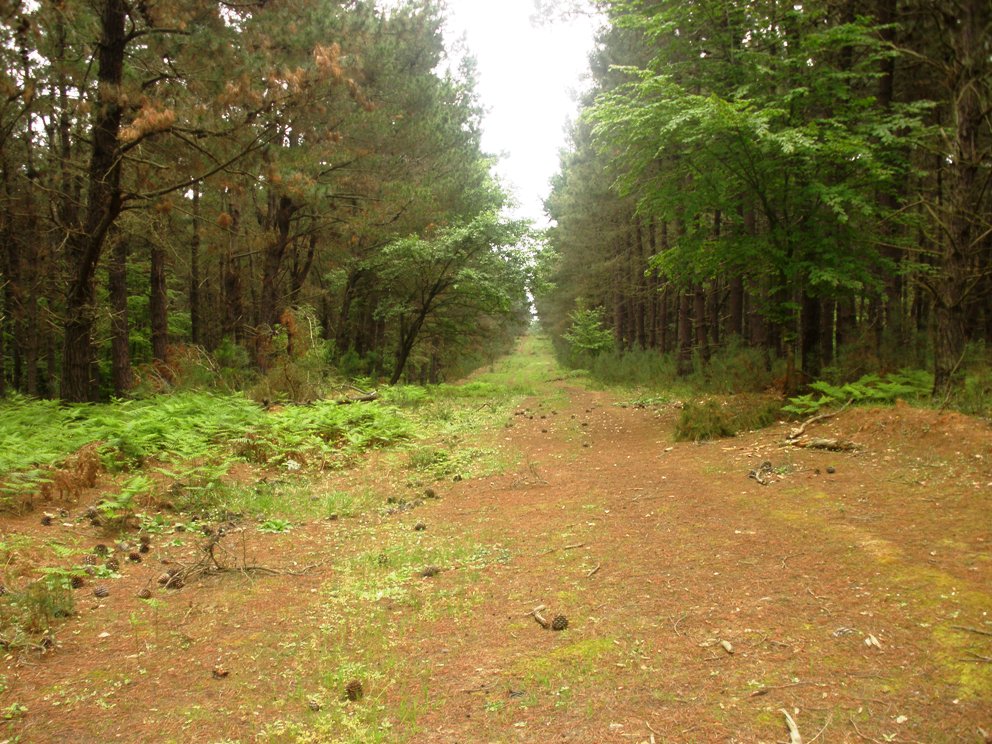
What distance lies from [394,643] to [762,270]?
9.88 meters

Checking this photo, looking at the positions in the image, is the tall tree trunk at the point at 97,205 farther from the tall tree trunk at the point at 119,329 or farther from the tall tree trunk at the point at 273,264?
the tall tree trunk at the point at 273,264

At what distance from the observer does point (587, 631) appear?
3580 millimetres

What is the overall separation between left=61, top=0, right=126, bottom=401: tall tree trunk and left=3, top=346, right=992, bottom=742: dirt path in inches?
277

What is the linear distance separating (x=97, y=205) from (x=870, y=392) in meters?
12.8

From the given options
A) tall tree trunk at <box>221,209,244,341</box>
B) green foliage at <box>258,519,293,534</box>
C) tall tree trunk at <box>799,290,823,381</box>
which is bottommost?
green foliage at <box>258,519,293,534</box>

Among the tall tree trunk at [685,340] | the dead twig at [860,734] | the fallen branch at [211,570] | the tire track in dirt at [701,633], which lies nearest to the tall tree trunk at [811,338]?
the tire track in dirt at [701,633]

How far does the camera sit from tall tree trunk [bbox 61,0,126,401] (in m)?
9.66

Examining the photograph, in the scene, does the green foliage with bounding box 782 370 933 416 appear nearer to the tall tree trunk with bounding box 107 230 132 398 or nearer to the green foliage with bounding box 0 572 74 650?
the green foliage with bounding box 0 572 74 650

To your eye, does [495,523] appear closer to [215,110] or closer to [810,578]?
[810,578]

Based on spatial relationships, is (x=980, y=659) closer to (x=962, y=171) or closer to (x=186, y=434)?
(x=962, y=171)

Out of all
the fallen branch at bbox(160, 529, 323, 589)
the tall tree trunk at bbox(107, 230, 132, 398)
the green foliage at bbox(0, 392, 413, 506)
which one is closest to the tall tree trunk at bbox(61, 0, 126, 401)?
the green foliage at bbox(0, 392, 413, 506)

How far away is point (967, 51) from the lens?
793 cm

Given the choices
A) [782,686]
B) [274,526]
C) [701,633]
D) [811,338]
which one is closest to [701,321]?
[811,338]

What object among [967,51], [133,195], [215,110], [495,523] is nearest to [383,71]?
[215,110]
